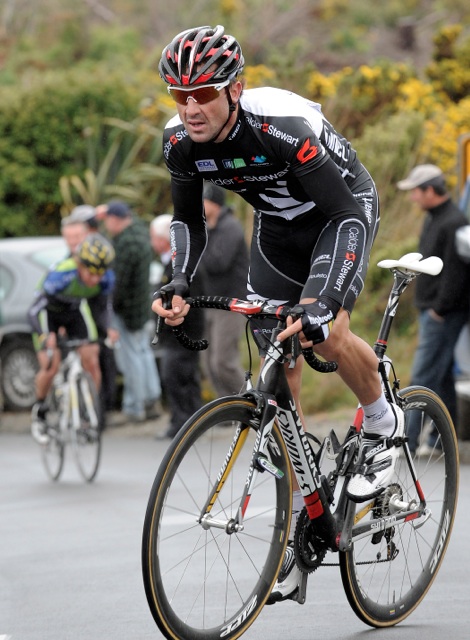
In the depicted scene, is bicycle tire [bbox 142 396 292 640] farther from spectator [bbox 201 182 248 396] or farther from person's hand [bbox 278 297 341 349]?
spectator [bbox 201 182 248 396]

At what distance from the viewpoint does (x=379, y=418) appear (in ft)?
16.9

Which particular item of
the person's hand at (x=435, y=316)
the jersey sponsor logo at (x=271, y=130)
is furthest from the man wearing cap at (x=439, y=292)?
the jersey sponsor logo at (x=271, y=130)

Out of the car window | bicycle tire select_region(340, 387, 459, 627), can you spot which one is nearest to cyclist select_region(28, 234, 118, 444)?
the car window

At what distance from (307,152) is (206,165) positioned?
1.32ft

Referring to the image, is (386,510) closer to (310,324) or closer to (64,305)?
(310,324)

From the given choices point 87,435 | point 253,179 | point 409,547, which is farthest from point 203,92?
point 87,435

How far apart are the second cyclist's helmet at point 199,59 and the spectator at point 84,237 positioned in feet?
24.4

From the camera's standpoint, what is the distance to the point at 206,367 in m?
12.2

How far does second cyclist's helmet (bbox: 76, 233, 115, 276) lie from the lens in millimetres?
10406

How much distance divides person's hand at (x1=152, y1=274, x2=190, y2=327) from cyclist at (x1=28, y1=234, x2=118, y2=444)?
5525 millimetres

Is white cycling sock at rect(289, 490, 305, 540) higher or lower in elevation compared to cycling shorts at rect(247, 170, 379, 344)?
lower

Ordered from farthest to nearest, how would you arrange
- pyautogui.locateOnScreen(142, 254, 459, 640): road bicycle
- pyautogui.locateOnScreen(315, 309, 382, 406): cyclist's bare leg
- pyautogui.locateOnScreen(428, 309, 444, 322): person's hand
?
1. pyautogui.locateOnScreen(428, 309, 444, 322): person's hand
2. pyautogui.locateOnScreen(315, 309, 382, 406): cyclist's bare leg
3. pyautogui.locateOnScreen(142, 254, 459, 640): road bicycle

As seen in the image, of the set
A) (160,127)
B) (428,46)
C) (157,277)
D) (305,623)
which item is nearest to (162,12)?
(428,46)

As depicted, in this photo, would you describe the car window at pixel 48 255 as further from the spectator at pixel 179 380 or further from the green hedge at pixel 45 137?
the green hedge at pixel 45 137
